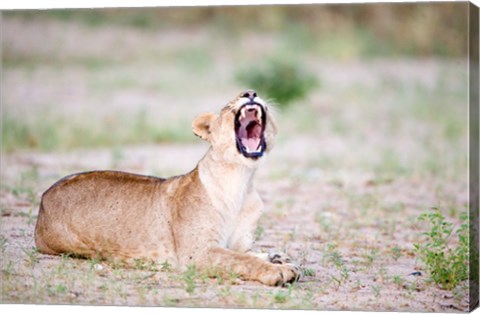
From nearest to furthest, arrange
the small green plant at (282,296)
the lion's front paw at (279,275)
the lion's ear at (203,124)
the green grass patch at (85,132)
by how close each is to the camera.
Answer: the small green plant at (282,296)
the lion's front paw at (279,275)
the lion's ear at (203,124)
the green grass patch at (85,132)

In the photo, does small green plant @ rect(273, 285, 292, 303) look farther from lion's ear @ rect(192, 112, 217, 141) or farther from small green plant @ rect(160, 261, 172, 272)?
lion's ear @ rect(192, 112, 217, 141)

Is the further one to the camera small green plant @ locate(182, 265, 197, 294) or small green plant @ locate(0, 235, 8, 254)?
small green plant @ locate(0, 235, 8, 254)

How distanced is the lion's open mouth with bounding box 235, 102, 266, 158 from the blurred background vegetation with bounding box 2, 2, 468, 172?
15.4 ft

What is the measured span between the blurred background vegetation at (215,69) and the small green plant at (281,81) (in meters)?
0.01

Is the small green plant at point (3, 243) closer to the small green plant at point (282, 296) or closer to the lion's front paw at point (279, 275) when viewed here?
the lion's front paw at point (279, 275)

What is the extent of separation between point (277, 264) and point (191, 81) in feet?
25.6

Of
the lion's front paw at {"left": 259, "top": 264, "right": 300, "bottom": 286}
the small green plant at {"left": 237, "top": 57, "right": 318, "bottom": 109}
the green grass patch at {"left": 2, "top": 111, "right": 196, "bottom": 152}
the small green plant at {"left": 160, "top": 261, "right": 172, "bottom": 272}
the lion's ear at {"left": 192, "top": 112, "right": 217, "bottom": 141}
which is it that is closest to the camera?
the lion's front paw at {"left": 259, "top": 264, "right": 300, "bottom": 286}

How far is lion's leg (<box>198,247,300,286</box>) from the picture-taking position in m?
5.80

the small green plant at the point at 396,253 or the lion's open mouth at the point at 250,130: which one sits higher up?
the lion's open mouth at the point at 250,130

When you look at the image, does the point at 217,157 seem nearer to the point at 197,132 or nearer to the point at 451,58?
the point at 197,132

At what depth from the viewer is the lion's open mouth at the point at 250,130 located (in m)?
5.98

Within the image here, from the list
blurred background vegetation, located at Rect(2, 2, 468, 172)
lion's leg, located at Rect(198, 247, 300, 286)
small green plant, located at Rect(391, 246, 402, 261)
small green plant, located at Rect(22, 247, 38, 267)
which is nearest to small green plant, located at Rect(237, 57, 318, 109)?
blurred background vegetation, located at Rect(2, 2, 468, 172)

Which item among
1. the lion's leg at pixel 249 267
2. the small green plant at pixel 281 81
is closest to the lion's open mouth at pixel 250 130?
the lion's leg at pixel 249 267

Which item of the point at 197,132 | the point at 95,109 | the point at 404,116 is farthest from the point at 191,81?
the point at 197,132
